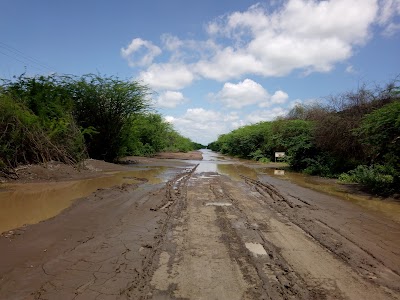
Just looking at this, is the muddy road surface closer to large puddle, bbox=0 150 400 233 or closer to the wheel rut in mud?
the wheel rut in mud

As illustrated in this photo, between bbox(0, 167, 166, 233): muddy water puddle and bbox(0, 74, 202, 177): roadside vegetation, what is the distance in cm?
214

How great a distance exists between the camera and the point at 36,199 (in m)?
11.0

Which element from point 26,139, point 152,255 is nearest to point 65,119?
point 26,139

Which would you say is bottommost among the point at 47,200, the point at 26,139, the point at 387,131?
the point at 47,200

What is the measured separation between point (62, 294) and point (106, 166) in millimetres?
19449

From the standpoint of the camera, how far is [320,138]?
864 inches

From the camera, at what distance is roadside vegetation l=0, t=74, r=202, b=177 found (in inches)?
612

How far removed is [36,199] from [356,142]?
16.6 meters

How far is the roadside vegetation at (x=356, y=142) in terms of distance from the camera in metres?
13.8

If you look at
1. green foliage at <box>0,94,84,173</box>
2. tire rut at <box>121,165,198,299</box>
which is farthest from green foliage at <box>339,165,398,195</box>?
green foliage at <box>0,94,84,173</box>

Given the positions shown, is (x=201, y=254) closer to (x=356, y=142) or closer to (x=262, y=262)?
(x=262, y=262)

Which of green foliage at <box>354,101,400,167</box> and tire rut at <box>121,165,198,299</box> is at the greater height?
green foliage at <box>354,101,400,167</box>

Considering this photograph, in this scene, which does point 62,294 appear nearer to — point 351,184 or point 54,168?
point 54,168

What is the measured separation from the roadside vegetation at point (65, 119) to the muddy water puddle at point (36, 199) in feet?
7.01
